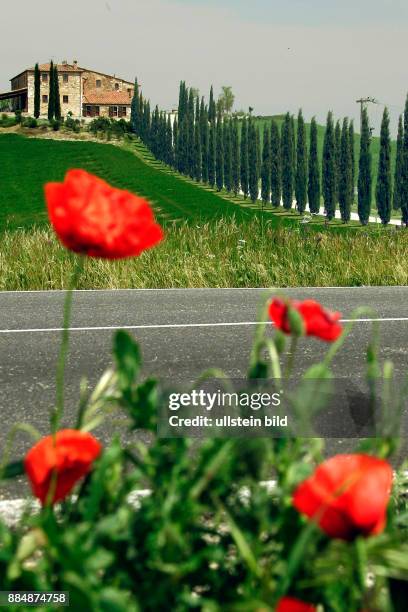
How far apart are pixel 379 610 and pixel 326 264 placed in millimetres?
12857

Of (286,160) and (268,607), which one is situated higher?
(286,160)

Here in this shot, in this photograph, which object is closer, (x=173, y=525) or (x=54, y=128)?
(x=173, y=525)

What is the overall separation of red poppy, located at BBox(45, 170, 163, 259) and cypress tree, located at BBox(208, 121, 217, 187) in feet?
194

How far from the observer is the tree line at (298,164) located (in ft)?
145

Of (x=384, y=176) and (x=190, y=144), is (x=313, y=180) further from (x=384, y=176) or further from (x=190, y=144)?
(x=190, y=144)

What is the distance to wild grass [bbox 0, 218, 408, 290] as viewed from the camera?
13156mm

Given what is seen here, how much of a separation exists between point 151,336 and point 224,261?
5.08 metres

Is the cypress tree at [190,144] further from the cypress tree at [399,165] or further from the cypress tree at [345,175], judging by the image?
the cypress tree at [399,165]

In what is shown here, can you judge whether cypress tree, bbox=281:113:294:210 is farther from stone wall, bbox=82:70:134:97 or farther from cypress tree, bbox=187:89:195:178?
stone wall, bbox=82:70:134:97

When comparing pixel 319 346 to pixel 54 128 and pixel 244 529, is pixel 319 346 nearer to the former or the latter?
pixel 244 529

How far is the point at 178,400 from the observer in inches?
75.7

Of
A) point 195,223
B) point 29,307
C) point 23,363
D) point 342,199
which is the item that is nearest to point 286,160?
point 342,199

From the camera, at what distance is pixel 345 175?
4575 cm

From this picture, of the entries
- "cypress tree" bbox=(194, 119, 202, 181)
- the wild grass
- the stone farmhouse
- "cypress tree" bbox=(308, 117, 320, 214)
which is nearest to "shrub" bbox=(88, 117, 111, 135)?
the stone farmhouse
